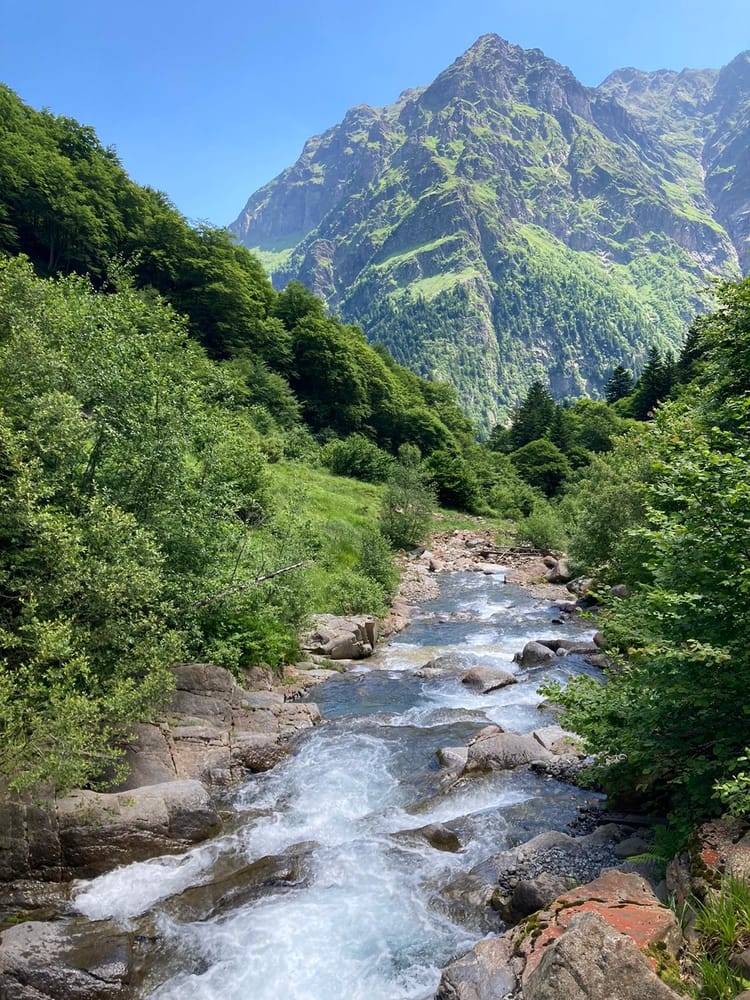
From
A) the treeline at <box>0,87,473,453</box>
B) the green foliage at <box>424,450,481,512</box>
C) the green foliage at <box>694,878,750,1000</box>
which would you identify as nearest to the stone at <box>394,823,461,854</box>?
the green foliage at <box>694,878,750,1000</box>

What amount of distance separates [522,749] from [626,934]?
827 cm

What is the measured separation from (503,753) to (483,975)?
733 centimetres

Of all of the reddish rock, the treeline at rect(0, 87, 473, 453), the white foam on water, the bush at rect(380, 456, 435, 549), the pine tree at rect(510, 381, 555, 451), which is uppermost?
the treeline at rect(0, 87, 473, 453)

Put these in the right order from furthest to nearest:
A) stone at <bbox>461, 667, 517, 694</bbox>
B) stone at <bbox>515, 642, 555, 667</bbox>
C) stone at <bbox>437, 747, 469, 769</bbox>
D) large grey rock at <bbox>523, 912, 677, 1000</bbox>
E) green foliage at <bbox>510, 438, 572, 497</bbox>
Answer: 1. green foliage at <bbox>510, 438, 572, 497</bbox>
2. stone at <bbox>515, 642, 555, 667</bbox>
3. stone at <bbox>461, 667, 517, 694</bbox>
4. stone at <bbox>437, 747, 469, 769</bbox>
5. large grey rock at <bbox>523, 912, 677, 1000</bbox>

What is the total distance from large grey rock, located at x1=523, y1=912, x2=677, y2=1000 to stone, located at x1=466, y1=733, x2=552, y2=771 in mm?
7851

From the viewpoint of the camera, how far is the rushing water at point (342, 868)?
8.52 meters

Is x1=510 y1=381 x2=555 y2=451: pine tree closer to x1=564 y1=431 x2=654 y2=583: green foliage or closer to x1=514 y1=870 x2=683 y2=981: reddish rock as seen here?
x1=564 y1=431 x2=654 y2=583: green foliage

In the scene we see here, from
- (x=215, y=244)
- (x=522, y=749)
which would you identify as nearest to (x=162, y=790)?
(x=522, y=749)

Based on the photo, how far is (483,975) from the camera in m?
7.22

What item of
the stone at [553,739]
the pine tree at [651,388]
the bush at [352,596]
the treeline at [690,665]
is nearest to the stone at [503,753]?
the stone at [553,739]

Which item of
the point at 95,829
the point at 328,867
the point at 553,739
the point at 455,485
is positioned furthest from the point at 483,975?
the point at 455,485

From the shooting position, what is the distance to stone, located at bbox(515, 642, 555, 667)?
23.1 metres

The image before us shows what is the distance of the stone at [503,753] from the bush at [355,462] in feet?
154

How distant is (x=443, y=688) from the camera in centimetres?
2089
